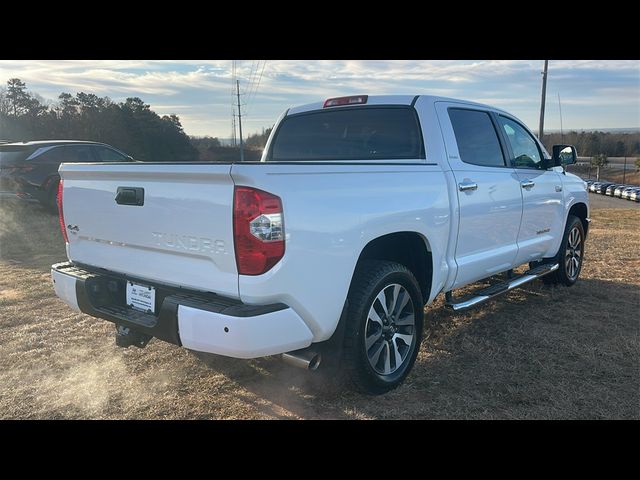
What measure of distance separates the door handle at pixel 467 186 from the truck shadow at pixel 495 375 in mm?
1298

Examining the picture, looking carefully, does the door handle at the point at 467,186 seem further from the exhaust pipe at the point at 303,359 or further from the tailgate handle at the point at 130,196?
the tailgate handle at the point at 130,196

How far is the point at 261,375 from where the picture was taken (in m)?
3.68

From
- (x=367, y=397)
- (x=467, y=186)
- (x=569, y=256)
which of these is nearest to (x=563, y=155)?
(x=569, y=256)

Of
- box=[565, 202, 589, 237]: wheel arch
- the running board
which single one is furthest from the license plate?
box=[565, 202, 589, 237]: wheel arch

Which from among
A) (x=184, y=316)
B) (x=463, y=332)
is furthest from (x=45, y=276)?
(x=463, y=332)

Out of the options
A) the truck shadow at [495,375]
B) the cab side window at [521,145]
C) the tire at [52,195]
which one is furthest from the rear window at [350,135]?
the tire at [52,195]

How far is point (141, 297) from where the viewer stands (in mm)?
3049

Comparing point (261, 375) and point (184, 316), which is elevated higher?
point (184, 316)

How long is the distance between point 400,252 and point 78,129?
2600 centimetres

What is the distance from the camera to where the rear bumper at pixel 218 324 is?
8.27 feet

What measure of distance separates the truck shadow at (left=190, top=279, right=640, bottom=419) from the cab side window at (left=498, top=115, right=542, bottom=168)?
1508mm

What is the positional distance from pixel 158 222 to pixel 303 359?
3.69 ft

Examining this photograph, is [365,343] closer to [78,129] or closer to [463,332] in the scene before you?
[463,332]

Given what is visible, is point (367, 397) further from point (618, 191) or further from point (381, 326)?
point (618, 191)
